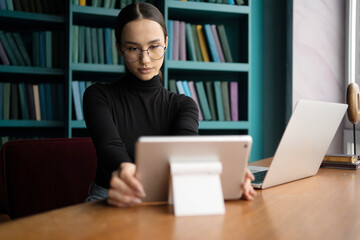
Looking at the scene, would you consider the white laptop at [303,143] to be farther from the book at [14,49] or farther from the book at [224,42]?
the book at [14,49]

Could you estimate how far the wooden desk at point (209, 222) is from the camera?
1.94 ft

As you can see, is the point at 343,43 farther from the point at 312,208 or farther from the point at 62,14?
the point at 312,208

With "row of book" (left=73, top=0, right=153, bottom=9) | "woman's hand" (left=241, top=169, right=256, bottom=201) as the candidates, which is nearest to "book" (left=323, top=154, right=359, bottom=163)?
"woman's hand" (left=241, top=169, right=256, bottom=201)

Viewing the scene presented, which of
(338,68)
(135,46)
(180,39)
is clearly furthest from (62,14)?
(338,68)

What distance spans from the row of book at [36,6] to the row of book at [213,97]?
3.17 feet

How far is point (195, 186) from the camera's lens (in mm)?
705

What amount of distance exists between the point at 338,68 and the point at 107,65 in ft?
5.78

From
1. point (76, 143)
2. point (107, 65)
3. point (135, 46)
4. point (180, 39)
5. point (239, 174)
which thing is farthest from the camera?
point (180, 39)

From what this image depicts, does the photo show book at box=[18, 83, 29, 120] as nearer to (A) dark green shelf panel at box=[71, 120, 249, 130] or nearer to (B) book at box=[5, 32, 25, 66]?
(B) book at box=[5, 32, 25, 66]

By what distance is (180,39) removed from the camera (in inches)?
104

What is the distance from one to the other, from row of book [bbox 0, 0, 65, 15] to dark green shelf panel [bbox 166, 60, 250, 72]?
A: 0.88 meters

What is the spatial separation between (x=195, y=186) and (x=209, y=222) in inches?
3.2

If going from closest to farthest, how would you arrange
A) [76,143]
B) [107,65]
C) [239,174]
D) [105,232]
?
[105,232], [239,174], [76,143], [107,65]

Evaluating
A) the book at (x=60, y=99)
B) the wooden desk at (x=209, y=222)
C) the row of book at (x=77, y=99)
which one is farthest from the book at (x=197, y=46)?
the wooden desk at (x=209, y=222)
